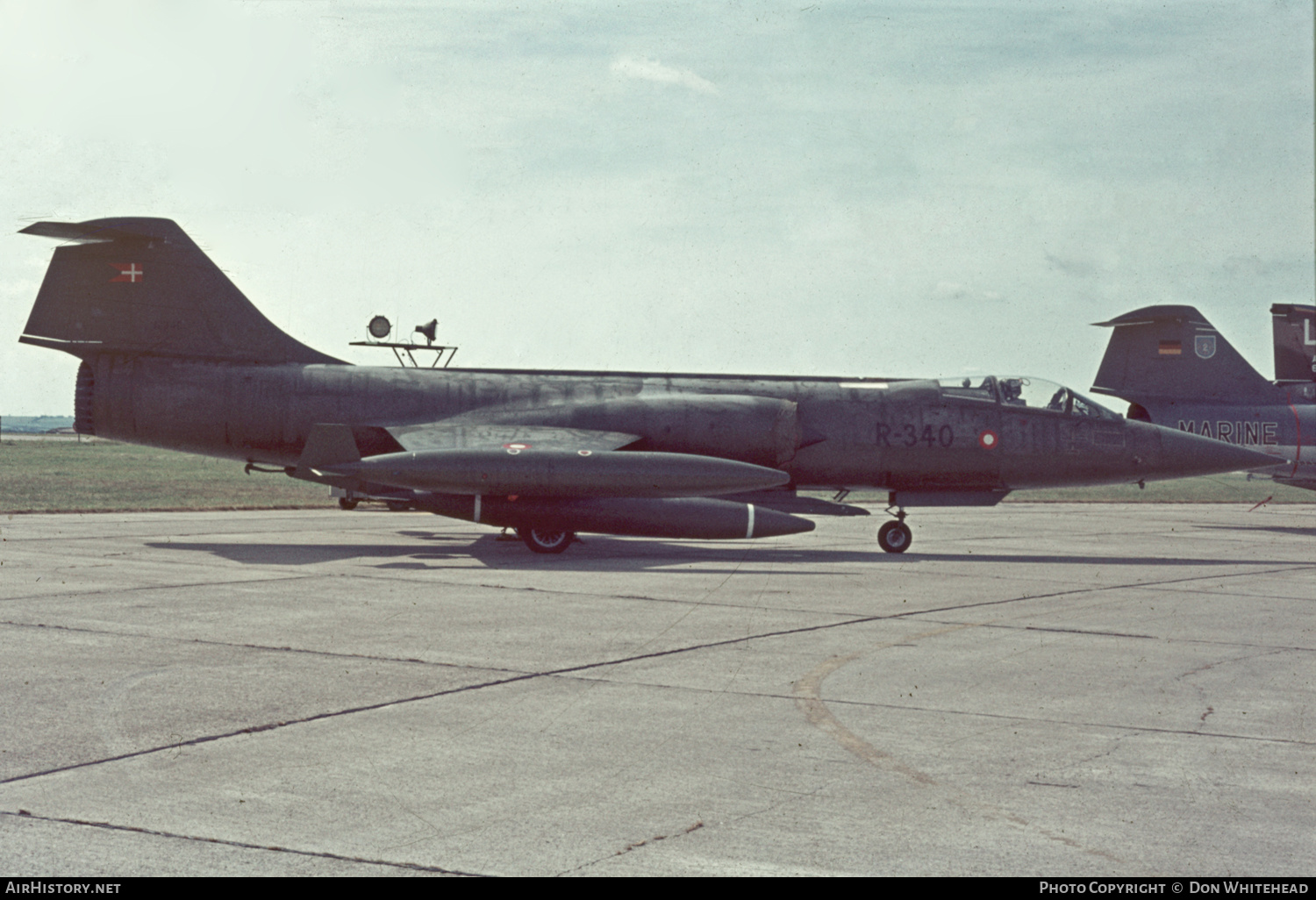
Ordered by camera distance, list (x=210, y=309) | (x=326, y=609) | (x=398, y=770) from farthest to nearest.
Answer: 1. (x=210, y=309)
2. (x=326, y=609)
3. (x=398, y=770)

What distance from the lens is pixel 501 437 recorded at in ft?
63.7

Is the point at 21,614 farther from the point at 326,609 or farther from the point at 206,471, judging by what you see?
the point at 206,471

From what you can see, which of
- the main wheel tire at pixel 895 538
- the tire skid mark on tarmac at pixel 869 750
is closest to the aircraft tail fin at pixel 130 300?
the main wheel tire at pixel 895 538

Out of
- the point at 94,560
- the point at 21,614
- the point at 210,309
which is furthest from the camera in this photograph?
the point at 210,309

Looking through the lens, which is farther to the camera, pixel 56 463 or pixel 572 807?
pixel 56 463

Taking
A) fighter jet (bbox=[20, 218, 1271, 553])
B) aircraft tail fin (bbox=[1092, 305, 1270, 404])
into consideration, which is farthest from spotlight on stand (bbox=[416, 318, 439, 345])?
aircraft tail fin (bbox=[1092, 305, 1270, 404])

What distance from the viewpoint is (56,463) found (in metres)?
50.7

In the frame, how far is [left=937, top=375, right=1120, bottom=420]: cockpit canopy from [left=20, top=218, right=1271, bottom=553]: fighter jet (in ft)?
0.10

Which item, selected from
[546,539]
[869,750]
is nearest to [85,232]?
[546,539]

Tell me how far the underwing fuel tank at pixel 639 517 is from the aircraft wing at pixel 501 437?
93 centimetres

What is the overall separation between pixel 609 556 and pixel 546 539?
1.10 meters

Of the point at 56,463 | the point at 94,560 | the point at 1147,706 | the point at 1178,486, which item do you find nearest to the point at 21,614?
the point at 94,560

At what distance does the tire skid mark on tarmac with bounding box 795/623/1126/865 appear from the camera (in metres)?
5.21

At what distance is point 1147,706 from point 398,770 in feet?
16.4
